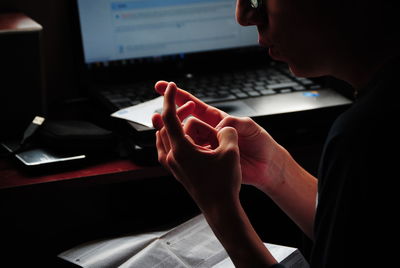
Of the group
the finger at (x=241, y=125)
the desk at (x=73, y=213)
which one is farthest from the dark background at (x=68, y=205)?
the finger at (x=241, y=125)

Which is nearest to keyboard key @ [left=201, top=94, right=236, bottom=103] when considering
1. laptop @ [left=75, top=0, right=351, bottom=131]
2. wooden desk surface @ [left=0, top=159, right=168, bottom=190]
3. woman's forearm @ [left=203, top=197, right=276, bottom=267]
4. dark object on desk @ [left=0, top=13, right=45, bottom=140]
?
laptop @ [left=75, top=0, right=351, bottom=131]

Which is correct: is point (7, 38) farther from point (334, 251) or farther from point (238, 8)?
point (334, 251)

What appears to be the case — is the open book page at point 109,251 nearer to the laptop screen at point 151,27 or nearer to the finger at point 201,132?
the finger at point 201,132

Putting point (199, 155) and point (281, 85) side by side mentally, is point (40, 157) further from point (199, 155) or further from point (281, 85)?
point (281, 85)

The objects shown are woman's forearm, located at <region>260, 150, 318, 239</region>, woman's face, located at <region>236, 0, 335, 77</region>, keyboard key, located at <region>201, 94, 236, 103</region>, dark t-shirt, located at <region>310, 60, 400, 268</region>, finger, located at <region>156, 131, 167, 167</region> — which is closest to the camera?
dark t-shirt, located at <region>310, 60, 400, 268</region>

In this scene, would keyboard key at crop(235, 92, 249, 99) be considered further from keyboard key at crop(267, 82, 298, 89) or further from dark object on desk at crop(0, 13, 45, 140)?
dark object on desk at crop(0, 13, 45, 140)

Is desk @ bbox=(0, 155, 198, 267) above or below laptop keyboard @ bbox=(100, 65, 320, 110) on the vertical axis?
below

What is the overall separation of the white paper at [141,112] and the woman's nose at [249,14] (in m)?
0.30

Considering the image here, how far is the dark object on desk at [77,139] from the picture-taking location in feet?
3.15

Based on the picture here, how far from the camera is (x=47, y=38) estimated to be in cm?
125

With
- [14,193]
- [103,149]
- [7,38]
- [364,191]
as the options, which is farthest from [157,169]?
[364,191]

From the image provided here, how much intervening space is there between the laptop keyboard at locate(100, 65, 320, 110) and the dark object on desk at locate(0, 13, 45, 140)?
153mm

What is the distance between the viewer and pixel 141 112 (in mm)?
1026

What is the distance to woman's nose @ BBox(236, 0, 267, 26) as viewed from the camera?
0.73m
